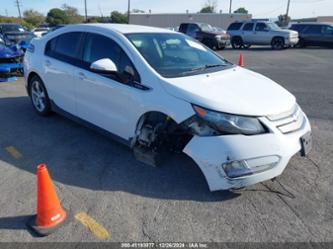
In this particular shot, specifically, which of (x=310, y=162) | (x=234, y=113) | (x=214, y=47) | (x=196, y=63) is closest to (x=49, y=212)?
(x=234, y=113)

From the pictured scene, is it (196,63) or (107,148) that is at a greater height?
(196,63)

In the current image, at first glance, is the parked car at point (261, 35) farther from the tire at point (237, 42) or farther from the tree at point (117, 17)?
the tree at point (117, 17)

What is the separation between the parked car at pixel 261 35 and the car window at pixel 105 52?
2024cm

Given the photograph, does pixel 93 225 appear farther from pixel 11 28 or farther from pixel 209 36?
pixel 209 36

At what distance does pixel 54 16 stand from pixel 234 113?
7268cm

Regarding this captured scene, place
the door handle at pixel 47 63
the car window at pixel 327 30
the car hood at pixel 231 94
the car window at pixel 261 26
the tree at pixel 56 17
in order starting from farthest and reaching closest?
1. the tree at pixel 56 17
2. the car window at pixel 327 30
3. the car window at pixel 261 26
4. the door handle at pixel 47 63
5. the car hood at pixel 231 94

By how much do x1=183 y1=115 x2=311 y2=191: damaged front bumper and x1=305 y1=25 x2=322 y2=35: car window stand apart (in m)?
23.8

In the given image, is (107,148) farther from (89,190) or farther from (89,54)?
(89,54)

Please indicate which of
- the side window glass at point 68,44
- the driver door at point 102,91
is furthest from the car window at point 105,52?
the side window glass at point 68,44

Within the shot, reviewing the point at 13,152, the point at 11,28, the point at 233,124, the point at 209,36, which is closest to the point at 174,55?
the point at 233,124

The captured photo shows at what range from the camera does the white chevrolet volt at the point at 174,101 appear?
9.56 feet

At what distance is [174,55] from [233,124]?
161 centimetres

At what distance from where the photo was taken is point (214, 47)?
2166 centimetres

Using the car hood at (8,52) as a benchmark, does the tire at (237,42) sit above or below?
below
